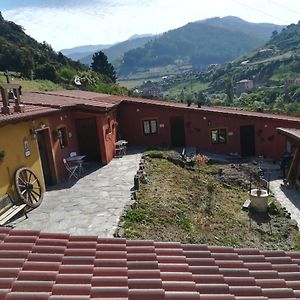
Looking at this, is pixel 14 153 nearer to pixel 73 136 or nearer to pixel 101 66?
pixel 73 136

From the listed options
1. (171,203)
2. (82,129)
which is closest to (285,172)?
(171,203)

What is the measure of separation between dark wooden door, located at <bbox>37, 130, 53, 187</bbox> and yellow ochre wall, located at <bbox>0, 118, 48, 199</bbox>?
→ 3.25 feet

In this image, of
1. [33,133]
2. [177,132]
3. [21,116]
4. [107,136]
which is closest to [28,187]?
[33,133]

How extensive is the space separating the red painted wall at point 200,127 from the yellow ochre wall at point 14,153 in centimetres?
1061

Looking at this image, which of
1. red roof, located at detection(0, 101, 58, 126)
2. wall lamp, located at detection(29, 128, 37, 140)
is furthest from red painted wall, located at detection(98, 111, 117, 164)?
wall lamp, located at detection(29, 128, 37, 140)

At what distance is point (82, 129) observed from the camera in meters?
18.9

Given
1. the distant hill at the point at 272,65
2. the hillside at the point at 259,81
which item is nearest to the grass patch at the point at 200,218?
Result: the hillside at the point at 259,81

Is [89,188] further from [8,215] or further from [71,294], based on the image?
[71,294]

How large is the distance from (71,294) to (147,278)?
903mm

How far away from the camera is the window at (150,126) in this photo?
24.2 meters

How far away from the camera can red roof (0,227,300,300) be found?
150 inches

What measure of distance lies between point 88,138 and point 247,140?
10.7 m

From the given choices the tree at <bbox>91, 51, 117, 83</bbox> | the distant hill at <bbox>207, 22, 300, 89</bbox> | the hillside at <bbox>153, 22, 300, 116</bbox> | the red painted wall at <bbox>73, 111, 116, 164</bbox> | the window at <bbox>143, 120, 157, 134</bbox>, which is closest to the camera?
the red painted wall at <bbox>73, 111, 116, 164</bbox>

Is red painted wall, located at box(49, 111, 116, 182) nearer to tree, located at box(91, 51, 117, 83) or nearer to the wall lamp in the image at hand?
the wall lamp
